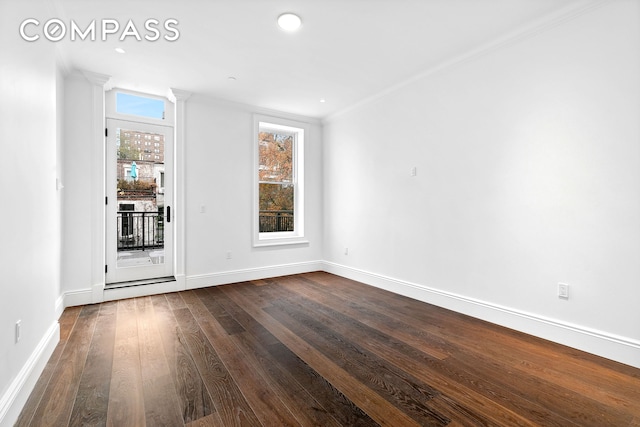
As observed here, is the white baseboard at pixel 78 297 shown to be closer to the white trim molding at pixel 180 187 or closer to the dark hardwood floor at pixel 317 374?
the dark hardwood floor at pixel 317 374

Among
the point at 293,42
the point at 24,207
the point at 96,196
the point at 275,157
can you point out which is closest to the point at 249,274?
the point at 275,157

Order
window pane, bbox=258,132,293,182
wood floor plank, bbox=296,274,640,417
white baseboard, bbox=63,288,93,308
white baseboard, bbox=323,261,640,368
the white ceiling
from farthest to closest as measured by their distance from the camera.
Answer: window pane, bbox=258,132,293,182, white baseboard, bbox=63,288,93,308, the white ceiling, white baseboard, bbox=323,261,640,368, wood floor plank, bbox=296,274,640,417

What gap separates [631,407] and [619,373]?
1.51ft

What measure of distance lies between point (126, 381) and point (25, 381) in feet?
1.70

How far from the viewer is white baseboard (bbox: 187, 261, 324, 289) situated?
14.4 feet

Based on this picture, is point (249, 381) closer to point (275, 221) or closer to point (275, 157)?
point (275, 221)

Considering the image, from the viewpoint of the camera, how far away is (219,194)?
457 centimetres

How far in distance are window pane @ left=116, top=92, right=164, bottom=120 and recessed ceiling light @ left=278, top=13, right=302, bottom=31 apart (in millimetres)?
2482

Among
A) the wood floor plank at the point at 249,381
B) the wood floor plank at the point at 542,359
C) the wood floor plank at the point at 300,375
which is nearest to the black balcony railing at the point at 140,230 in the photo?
the wood floor plank at the point at 249,381

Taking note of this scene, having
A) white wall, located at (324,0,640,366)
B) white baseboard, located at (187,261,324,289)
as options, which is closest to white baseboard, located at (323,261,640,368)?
white wall, located at (324,0,640,366)

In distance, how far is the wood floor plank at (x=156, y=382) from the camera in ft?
5.47

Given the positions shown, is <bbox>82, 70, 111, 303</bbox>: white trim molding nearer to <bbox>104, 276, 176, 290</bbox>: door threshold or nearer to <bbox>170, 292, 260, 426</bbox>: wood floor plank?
<bbox>104, 276, 176, 290</bbox>: door threshold

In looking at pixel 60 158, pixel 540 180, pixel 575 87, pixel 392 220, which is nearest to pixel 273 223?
pixel 392 220

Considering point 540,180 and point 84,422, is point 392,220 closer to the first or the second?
point 540,180
